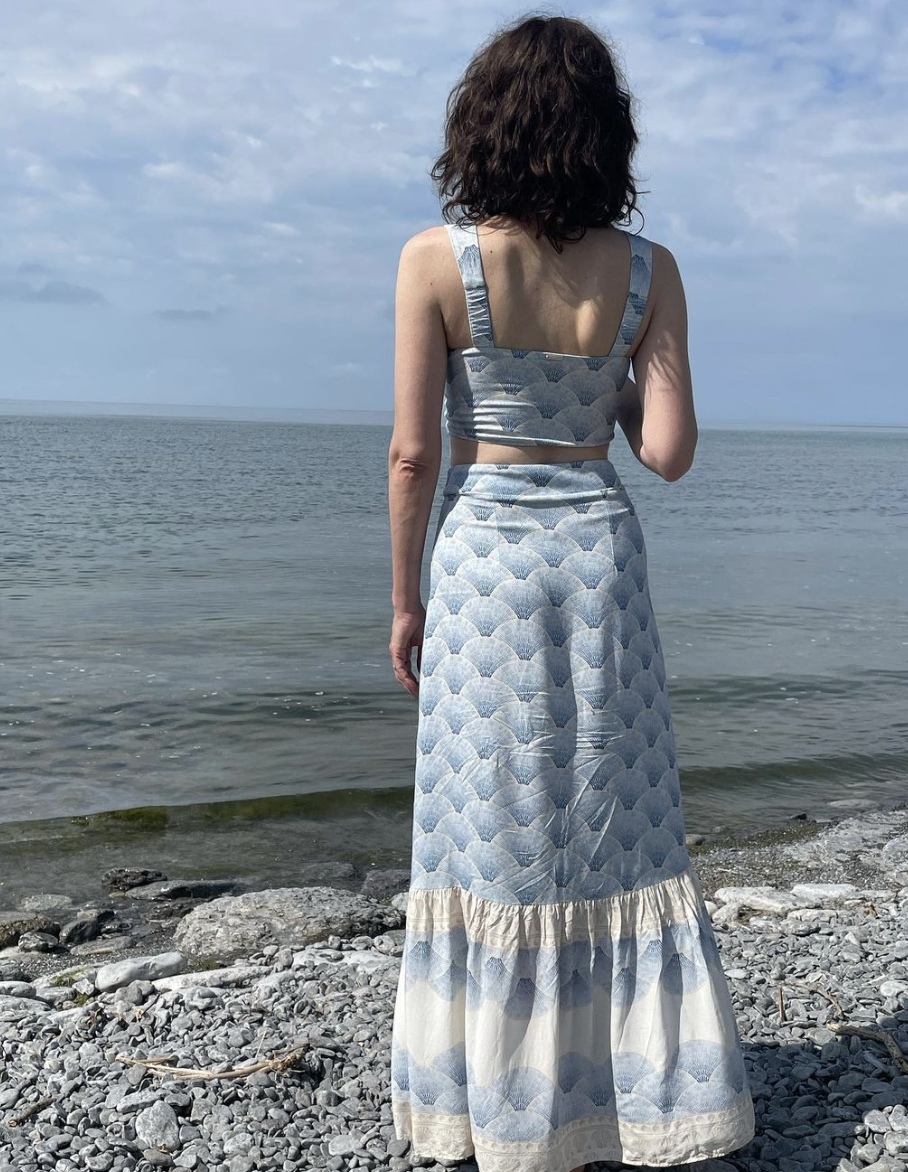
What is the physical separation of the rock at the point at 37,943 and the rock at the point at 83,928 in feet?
0.19

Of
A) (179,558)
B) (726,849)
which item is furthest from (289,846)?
(179,558)

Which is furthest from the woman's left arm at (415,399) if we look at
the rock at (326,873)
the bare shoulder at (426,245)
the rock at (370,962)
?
the rock at (326,873)

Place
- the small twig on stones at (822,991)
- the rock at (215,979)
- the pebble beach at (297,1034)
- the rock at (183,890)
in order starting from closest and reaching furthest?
the pebble beach at (297,1034)
the small twig on stones at (822,991)
the rock at (215,979)
the rock at (183,890)

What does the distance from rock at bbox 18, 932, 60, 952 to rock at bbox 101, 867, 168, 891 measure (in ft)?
2.71

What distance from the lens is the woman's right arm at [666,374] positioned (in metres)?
2.74

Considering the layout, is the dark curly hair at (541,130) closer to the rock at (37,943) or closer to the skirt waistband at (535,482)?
the skirt waistband at (535,482)

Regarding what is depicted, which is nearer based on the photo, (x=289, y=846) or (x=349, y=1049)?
(x=349, y=1049)

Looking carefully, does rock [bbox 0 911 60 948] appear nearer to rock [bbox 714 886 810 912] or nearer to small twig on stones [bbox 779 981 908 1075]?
rock [bbox 714 886 810 912]

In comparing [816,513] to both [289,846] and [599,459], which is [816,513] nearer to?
[289,846]

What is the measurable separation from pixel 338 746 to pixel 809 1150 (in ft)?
22.0

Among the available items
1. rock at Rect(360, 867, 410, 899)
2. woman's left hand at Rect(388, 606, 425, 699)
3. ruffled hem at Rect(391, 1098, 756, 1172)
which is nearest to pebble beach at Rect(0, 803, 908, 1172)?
ruffled hem at Rect(391, 1098, 756, 1172)

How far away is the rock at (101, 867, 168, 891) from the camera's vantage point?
6609mm

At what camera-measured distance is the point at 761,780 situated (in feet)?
29.6

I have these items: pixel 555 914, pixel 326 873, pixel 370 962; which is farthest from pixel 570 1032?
pixel 326 873
